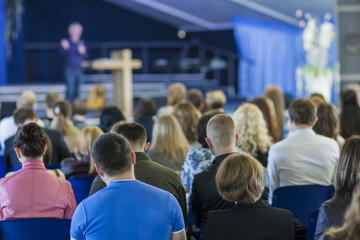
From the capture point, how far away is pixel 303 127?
3949 millimetres

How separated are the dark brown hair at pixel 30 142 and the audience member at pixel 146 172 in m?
0.36

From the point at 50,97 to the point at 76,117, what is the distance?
1.29 ft

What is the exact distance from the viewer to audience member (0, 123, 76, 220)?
275 cm

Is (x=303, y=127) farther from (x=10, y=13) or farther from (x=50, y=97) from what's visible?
(x=10, y=13)

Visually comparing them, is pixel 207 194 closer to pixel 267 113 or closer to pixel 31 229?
pixel 31 229

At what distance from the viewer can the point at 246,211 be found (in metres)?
2.32

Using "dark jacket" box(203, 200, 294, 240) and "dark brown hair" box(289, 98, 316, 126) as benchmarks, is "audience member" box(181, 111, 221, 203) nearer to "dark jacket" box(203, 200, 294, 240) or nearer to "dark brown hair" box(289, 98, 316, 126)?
"dark brown hair" box(289, 98, 316, 126)

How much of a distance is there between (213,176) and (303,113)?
45.6 inches

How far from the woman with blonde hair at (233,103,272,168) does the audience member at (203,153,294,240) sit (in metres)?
1.98

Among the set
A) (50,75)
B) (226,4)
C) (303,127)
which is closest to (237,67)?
(226,4)

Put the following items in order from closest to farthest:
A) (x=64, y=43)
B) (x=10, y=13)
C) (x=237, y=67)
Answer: (x=64, y=43) → (x=10, y=13) → (x=237, y=67)

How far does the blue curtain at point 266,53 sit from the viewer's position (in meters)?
14.1

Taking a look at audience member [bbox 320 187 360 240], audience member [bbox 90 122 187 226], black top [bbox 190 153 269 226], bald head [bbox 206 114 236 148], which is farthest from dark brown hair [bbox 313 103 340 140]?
audience member [bbox 320 187 360 240]

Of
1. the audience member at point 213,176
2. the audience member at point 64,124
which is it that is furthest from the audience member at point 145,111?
the audience member at point 213,176
